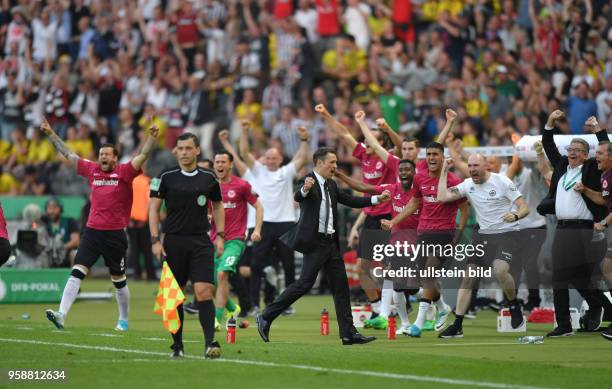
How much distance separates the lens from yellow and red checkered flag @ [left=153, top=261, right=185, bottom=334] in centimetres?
1317

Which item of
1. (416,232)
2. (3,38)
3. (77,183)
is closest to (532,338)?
(416,232)

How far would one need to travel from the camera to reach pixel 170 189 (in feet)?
44.8

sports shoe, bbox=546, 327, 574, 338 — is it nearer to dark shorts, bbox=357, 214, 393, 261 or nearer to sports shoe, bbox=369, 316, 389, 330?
sports shoe, bbox=369, 316, 389, 330

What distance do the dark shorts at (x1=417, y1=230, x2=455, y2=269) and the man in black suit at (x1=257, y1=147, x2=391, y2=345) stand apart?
177cm

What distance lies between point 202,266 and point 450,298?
8.04m

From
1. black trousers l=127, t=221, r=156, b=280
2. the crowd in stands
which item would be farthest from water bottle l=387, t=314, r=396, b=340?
black trousers l=127, t=221, r=156, b=280

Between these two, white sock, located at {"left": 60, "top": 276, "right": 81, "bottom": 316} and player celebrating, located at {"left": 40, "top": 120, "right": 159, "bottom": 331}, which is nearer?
white sock, located at {"left": 60, "top": 276, "right": 81, "bottom": 316}

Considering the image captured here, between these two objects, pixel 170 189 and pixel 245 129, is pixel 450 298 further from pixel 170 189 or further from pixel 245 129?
pixel 170 189

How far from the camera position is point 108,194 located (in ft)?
58.3

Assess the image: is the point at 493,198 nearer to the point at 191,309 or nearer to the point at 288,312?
the point at 288,312

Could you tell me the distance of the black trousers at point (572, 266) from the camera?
1686 centimetres

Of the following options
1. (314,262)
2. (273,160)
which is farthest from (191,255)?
(273,160)

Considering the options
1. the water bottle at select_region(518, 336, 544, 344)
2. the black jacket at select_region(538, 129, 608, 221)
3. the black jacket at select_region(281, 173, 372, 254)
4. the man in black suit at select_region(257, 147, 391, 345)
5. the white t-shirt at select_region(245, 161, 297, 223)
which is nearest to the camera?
the man in black suit at select_region(257, 147, 391, 345)

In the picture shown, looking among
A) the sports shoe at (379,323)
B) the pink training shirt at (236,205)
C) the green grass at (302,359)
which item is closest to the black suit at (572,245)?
the green grass at (302,359)
